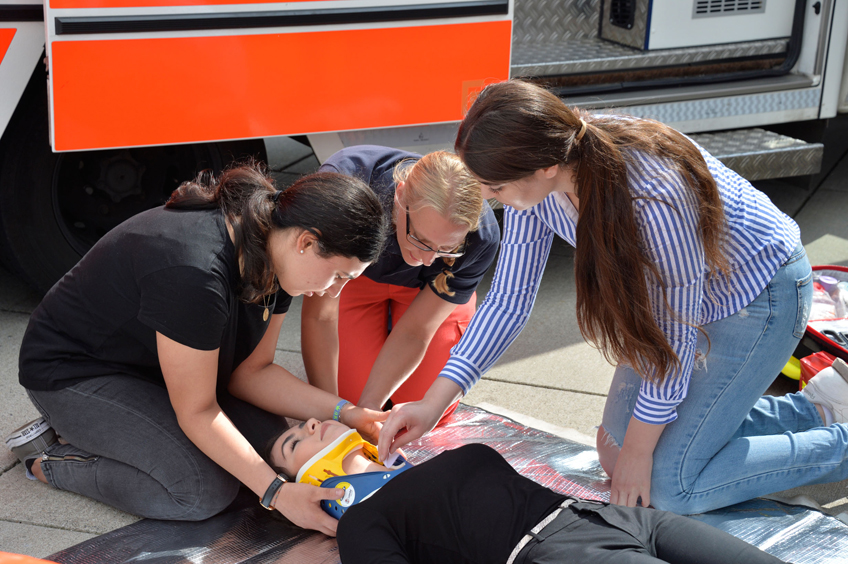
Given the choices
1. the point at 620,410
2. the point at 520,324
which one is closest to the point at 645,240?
the point at 520,324

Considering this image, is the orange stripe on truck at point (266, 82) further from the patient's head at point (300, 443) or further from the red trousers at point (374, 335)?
the patient's head at point (300, 443)

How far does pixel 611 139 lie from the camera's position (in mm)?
1835

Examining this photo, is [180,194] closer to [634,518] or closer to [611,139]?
[611,139]

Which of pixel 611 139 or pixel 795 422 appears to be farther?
pixel 795 422

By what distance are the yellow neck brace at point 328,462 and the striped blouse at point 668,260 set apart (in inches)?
14.9

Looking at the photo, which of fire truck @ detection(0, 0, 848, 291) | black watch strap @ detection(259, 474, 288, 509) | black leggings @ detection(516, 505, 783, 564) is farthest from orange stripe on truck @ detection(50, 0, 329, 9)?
black leggings @ detection(516, 505, 783, 564)

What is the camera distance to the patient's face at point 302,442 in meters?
Answer: 2.37

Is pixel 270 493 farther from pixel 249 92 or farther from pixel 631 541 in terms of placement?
pixel 249 92

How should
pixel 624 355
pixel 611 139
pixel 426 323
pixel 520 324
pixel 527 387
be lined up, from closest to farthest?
pixel 611 139
pixel 624 355
pixel 520 324
pixel 426 323
pixel 527 387

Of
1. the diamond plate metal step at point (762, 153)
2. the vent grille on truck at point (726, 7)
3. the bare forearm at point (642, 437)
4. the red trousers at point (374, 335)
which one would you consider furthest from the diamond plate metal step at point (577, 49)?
the bare forearm at point (642, 437)

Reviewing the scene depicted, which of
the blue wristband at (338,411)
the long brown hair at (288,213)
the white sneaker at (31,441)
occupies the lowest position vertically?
the white sneaker at (31,441)

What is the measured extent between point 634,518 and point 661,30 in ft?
11.5

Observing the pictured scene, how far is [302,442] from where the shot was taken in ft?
7.84

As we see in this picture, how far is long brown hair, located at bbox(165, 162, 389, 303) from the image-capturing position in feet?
6.50
